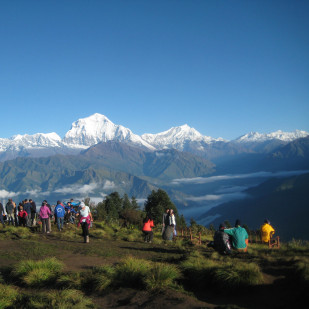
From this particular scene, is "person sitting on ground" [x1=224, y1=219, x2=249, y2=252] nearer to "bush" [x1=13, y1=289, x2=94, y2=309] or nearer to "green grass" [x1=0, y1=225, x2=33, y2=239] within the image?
"bush" [x1=13, y1=289, x2=94, y2=309]

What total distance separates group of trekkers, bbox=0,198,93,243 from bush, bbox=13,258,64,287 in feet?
A: 20.6

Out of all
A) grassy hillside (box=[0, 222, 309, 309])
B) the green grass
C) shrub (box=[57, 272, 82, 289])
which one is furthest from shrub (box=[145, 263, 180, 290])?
the green grass

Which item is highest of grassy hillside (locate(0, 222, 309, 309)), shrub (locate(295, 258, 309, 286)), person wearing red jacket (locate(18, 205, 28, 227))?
person wearing red jacket (locate(18, 205, 28, 227))

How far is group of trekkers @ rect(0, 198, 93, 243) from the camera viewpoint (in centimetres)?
1655

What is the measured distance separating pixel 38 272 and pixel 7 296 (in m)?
1.48

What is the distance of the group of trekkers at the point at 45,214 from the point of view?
54.3ft

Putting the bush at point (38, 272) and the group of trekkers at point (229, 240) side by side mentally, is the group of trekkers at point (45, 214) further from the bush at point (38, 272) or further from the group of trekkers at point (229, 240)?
the group of trekkers at point (229, 240)

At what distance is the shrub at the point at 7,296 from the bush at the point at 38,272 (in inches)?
29.1

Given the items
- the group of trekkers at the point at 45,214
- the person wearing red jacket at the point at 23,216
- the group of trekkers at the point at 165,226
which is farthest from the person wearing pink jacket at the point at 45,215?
the group of trekkers at the point at 165,226

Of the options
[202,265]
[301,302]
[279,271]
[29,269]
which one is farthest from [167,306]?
[29,269]

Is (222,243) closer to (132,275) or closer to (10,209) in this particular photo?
(132,275)

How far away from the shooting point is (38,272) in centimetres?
897

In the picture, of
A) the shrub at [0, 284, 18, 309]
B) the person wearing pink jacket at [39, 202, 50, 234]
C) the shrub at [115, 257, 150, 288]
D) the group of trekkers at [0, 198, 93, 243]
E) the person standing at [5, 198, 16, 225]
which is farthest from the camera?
the person standing at [5, 198, 16, 225]

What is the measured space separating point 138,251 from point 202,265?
565cm
